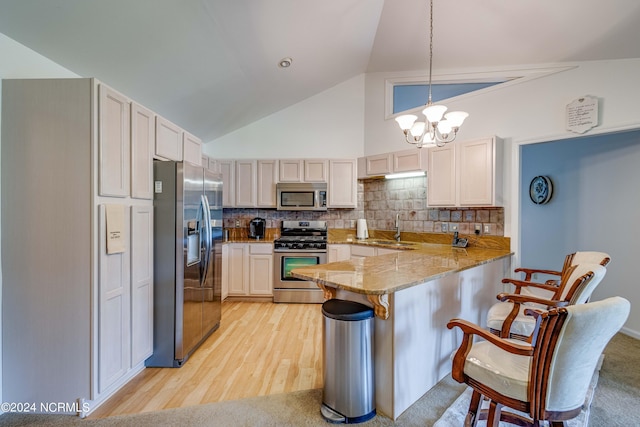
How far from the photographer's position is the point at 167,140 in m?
2.63

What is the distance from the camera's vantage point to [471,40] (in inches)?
129

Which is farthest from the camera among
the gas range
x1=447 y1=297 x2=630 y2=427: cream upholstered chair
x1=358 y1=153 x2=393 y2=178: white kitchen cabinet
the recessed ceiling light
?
the gas range

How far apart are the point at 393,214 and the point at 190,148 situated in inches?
120

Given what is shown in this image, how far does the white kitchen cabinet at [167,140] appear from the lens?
2.49m

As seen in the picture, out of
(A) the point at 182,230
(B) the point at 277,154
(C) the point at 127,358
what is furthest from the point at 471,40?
(C) the point at 127,358

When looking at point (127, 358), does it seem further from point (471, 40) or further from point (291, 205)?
point (471, 40)

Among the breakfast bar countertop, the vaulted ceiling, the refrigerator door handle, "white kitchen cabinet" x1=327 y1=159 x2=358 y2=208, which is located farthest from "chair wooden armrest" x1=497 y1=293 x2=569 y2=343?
"white kitchen cabinet" x1=327 y1=159 x2=358 y2=208

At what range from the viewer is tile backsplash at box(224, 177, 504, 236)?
3.68 m

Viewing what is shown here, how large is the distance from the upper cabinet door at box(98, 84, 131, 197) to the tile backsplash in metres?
2.86

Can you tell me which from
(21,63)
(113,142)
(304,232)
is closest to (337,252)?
(304,232)

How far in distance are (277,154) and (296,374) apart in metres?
3.44

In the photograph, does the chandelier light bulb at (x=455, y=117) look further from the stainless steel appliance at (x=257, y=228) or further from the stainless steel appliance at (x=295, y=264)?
the stainless steel appliance at (x=257, y=228)

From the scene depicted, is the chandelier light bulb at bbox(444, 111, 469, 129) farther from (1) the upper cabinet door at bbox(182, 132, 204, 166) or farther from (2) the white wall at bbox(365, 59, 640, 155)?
(1) the upper cabinet door at bbox(182, 132, 204, 166)

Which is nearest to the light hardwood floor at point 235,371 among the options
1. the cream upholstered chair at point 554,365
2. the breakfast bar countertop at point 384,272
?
the breakfast bar countertop at point 384,272
